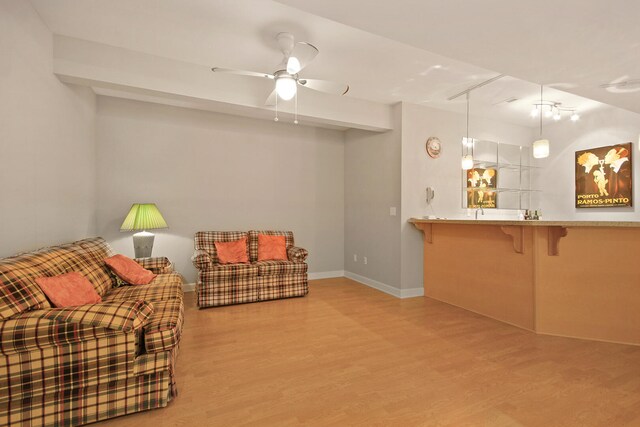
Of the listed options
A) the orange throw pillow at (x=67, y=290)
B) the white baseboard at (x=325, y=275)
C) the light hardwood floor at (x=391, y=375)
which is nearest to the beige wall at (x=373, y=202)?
the white baseboard at (x=325, y=275)

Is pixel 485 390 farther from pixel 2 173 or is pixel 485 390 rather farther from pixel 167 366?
pixel 2 173

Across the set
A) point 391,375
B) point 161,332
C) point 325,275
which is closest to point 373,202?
point 325,275

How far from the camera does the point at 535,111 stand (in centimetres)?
452

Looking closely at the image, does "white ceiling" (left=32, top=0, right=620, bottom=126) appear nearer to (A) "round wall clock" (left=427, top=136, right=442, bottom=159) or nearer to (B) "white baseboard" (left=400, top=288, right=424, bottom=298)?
(A) "round wall clock" (left=427, top=136, right=442, bottom=159)

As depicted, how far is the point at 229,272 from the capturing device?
372 centimetres

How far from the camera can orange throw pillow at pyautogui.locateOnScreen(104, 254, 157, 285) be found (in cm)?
275

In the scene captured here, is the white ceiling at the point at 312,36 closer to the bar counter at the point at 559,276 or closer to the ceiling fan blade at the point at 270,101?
the ceiling fan blade at the point at 270,101

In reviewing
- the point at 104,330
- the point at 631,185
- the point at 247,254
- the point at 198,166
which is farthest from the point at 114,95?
the point at 631,185

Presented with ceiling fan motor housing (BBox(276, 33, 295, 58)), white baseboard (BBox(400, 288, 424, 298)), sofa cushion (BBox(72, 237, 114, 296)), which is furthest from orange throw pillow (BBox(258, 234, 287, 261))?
ceiling fan motor housing (BBox(276, 33, 295, 58))

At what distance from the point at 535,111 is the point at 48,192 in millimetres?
6202

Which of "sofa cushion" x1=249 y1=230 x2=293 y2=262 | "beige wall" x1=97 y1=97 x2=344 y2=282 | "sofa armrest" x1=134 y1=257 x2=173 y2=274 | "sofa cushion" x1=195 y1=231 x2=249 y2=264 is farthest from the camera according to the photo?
"sofa cushion" x1=249 y1=230 x2=293 y2=262

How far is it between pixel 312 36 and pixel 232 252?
9.48 feet

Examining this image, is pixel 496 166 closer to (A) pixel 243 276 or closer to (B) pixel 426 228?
(B) pixel 426 228

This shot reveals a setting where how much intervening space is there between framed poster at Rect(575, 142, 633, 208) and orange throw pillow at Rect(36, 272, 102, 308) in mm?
6614
